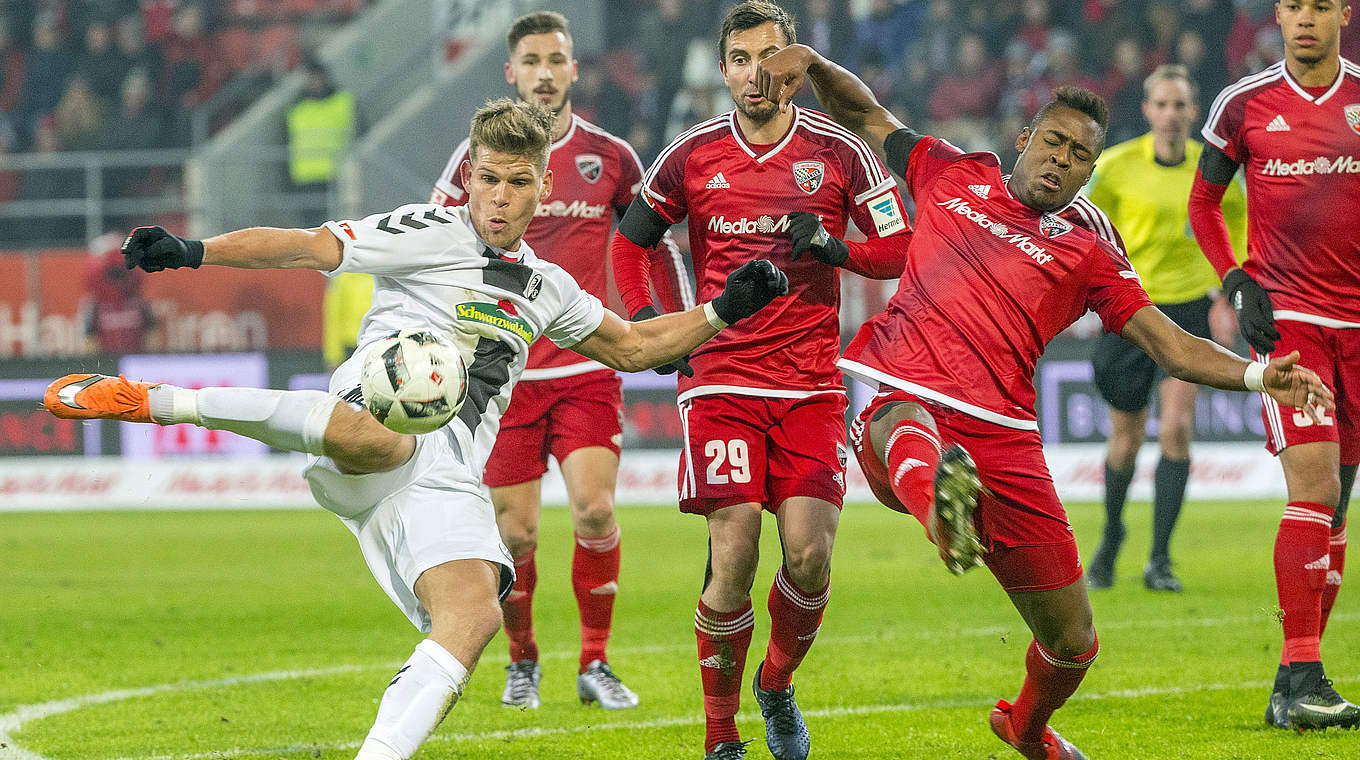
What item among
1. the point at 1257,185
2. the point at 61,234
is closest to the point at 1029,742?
the point at 1257,185

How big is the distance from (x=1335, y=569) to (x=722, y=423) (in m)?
2.56

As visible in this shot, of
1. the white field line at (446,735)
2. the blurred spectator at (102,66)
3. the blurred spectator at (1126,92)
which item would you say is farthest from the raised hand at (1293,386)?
the blurred spectator at (102,66)

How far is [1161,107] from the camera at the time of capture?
8844mm

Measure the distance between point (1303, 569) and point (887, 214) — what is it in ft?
6.56

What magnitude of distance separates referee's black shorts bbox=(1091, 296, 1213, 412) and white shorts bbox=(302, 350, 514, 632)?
5488mm

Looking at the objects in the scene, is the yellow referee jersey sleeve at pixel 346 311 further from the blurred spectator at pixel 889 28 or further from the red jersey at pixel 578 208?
the red jersey at pixel 578 208

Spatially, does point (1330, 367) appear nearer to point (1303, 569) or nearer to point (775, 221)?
point (1303, 569)

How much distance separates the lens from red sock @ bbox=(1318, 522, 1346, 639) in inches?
224

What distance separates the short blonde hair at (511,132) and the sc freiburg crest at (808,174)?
114 centimetres

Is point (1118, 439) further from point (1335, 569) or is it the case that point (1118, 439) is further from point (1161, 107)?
point (1335, 569)

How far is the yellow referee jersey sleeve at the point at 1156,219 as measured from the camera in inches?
348

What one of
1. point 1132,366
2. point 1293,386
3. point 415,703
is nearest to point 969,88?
point 1132,366

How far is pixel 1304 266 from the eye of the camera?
5.64 meters

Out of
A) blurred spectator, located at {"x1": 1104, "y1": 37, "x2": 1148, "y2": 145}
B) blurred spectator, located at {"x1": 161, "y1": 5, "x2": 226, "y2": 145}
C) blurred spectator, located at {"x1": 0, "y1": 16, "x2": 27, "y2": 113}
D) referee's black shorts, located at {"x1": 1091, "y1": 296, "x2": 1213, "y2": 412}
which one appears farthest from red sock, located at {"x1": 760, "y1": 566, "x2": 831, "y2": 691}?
blurred spectator, located at {"x1": 0, "y1": 16, "x2": 27, "y2": 113}
